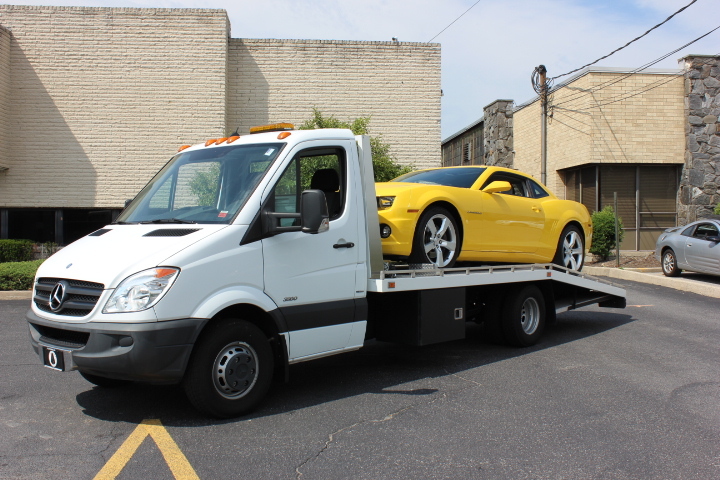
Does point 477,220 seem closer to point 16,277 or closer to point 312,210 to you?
point 312,210

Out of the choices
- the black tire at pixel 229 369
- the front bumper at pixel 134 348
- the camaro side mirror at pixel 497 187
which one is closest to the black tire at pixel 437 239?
the camaro side mirror at pixel 497 187

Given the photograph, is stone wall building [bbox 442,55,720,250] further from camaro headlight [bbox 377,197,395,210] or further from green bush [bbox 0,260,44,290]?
green bush [bbox 0,260,44,290]

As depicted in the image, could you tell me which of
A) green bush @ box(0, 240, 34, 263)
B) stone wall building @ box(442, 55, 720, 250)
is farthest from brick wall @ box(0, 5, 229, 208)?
stone wall building @ box(442, 55, 720, 250)

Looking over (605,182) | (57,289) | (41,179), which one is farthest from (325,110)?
(57,289)

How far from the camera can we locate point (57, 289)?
5.03 m

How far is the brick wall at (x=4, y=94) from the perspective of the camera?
17906mm

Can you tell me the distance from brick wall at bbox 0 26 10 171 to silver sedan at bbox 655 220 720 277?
1763 centimetres

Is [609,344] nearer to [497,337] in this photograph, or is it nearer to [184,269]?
[497,337]

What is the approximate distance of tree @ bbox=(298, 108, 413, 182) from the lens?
17.7 m

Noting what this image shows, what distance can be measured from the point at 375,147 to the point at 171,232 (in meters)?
13.5

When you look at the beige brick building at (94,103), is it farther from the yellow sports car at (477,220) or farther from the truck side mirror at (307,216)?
the truck side mirror at (307,216)

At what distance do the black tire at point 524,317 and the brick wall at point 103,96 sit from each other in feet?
41.7

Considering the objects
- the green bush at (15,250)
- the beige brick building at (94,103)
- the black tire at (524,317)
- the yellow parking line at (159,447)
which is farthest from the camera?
the beige brick building at (94,103)

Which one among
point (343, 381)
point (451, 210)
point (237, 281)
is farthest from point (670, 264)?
point (237, 281)
